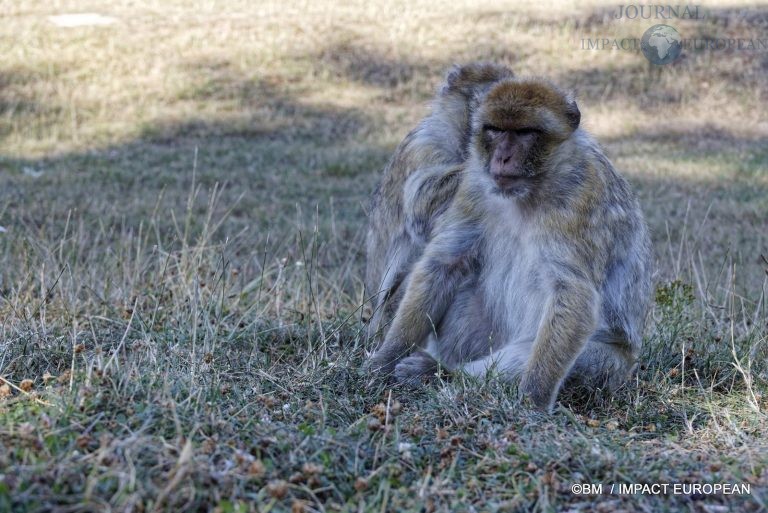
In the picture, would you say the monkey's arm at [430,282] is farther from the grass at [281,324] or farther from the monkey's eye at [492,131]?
the monkey's eye at [492,131]

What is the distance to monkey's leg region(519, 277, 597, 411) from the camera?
4703mm

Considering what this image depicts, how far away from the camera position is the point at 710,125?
1641cm

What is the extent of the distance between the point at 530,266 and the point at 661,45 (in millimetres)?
14766

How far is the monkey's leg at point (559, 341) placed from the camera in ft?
15.4

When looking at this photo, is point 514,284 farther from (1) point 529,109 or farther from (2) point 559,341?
(1) point 529,109

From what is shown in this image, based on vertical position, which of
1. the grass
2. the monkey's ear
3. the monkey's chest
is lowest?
the grass

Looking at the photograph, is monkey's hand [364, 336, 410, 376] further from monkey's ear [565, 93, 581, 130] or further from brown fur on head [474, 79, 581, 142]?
monkey's ear [565, 93, 581, 130]

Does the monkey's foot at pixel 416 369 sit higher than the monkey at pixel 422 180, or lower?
lower

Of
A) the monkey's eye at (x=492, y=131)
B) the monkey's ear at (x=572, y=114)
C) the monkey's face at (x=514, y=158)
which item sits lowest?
the monkey's face at (x=514, y=158)

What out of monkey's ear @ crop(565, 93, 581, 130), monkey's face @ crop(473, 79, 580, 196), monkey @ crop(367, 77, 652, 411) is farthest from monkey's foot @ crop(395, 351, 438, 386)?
monkey's ear @ crop(565, 93, 581, 130)

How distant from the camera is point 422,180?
5656 millimetres

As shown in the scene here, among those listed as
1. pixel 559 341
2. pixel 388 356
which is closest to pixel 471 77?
pixel 388 356

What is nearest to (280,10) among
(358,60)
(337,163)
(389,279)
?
(358,60)

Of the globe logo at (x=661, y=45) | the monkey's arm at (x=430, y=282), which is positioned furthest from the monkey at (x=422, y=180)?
the globe logo at (x=661, y=45)
